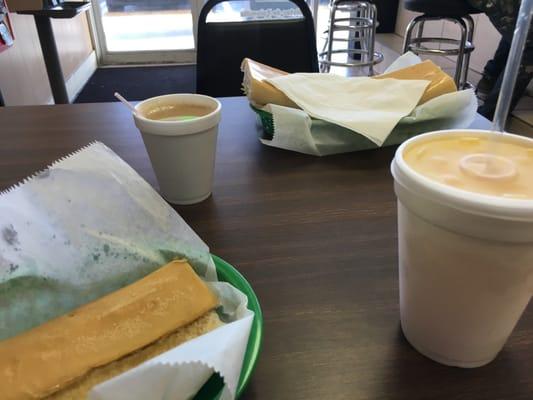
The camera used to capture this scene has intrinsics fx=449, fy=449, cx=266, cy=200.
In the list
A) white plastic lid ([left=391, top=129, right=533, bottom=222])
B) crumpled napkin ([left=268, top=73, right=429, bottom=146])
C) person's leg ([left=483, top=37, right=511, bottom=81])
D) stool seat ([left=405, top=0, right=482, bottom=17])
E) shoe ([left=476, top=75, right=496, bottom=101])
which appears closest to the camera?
white plastic lid ([left=391, top=129, right=533, bottom=222])

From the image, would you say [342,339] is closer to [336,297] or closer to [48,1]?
[336,297]

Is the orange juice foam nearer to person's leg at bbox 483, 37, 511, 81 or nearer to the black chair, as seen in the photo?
the black chair

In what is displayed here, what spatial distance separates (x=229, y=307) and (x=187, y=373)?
11 centimetres

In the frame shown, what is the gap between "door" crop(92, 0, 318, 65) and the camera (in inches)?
145

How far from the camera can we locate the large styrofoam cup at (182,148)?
0.53 m

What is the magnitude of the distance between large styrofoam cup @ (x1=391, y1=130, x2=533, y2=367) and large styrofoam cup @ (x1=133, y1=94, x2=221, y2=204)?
11.1 inches

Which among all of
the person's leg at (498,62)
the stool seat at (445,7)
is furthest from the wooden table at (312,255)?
the person's leg at (498,62)

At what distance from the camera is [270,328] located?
40 centimetres

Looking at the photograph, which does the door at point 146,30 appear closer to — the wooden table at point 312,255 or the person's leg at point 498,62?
the person's leg at point 498,62

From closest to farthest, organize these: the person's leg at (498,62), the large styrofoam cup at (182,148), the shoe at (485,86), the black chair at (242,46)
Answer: the large styrofoam cup at (182,148) → the black chair at (242,46) → the person's leg at (498,62) → the shoe at (485,86)

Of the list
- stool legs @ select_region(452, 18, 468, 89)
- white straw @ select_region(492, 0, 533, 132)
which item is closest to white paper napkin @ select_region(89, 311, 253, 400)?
white straw @ select_region(492, 0, 533, 132)

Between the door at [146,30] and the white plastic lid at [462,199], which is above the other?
the white plastic lid at [462,199]

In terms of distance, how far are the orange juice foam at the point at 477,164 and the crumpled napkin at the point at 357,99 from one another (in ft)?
1.16

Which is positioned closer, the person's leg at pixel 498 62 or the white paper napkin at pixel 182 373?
the white paper napkin at pixel 182 373
